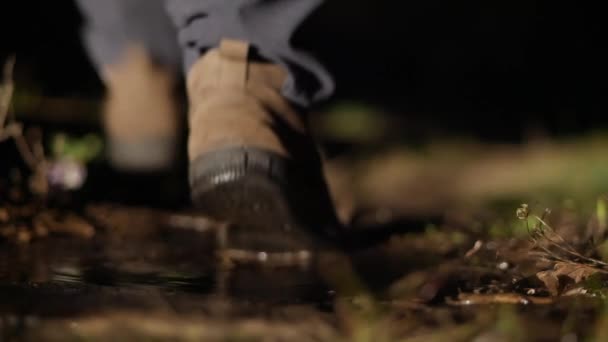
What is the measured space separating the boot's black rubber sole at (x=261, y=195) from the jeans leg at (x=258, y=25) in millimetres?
234

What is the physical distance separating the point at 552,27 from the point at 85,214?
2.78m

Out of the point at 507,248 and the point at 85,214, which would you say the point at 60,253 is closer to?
the point at 85,214

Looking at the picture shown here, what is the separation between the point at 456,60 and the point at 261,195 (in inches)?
108

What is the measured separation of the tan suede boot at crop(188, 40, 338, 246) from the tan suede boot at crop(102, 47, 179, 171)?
0.56 m

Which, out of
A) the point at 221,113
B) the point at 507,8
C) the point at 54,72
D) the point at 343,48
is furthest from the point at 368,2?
the point at 221,113

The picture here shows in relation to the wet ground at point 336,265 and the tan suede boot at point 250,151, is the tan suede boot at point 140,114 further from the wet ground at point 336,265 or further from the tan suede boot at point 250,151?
the tan suede boot at point 250,151

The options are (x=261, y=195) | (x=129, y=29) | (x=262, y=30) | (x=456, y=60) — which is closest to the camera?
(x=261, y=195)

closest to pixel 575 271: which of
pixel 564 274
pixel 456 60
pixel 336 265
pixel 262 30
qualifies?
pixel 564 274

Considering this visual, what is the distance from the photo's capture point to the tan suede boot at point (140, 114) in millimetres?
2414

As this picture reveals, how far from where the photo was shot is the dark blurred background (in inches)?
145

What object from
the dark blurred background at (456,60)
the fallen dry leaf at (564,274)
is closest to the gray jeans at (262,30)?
the fallen dry leaf at (564,274)

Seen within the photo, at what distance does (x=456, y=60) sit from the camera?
13.8 feet

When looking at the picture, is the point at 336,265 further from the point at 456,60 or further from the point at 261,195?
the point at 456,60

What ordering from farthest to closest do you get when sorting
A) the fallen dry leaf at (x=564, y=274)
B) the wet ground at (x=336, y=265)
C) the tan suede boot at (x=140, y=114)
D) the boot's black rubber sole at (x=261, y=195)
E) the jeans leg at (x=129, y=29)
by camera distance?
the tan suede boot at (x=140, y=114) < the jeans leg at (x=129, y=29) < the boot's black rubber sole at (x=261, y=195) < the fallen dry leaf at (x=564, y=274) < the wet ground at (x=336, y=265)
